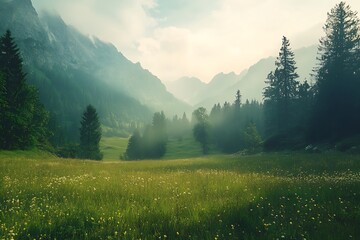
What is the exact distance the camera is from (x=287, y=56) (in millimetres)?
66812

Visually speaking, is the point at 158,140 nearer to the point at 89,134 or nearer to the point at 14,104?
the point at 89,134

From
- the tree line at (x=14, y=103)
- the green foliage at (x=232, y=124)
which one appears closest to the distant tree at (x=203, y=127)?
the green foliage at (x=232, y=124)

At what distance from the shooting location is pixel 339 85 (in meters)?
44.1

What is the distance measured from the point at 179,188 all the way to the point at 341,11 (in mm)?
50236

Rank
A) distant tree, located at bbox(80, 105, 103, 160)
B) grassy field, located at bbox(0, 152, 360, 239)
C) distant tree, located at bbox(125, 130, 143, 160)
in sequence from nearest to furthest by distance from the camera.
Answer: grassy field, located at bbox(0, 152, 360, 239) → distant tree, located at bbox(80, 105, 103, 160) → distant tree, located at bbox(125, 130, 143, 160)

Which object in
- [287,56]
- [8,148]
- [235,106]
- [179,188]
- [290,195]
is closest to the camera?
[290,195]

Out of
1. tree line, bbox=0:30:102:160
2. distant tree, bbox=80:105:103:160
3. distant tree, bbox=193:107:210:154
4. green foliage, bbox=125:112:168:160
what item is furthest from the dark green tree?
tree line, bbox=0:30:102:160

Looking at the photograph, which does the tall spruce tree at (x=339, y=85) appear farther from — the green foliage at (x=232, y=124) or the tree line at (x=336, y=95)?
the green foliage at (x=232, y=124)

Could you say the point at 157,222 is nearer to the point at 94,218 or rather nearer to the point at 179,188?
the point at 94,218

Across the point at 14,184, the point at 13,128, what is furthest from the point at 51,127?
the point at 14,184

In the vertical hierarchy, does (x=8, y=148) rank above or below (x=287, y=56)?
below

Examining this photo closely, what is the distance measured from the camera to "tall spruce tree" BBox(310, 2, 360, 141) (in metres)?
42.4

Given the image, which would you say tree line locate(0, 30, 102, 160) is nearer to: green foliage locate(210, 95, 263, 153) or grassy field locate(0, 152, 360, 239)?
grassy field locate(0, 152, 360, 239)

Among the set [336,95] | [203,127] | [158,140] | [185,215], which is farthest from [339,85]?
[158,140]
